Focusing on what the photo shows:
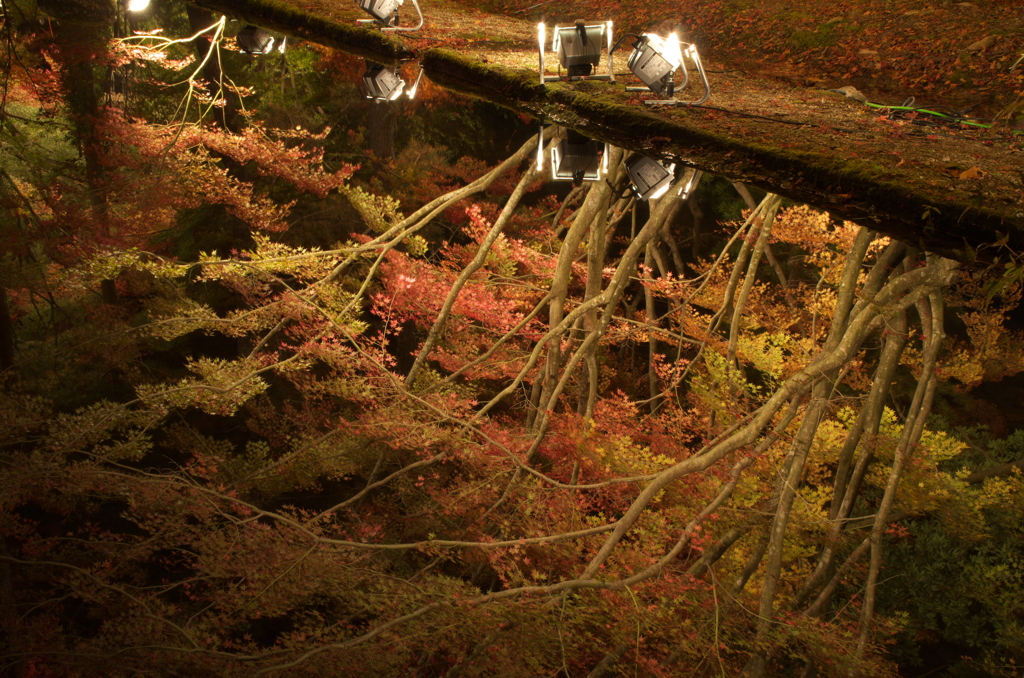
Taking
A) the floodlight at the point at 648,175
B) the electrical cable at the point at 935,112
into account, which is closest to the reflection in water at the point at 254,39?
the floodlight at the point at 648,175

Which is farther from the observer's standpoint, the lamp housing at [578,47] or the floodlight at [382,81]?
the floodlight at [382,81]

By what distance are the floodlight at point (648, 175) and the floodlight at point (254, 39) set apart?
320cm

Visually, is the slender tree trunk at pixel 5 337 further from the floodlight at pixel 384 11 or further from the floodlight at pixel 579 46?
the floodlight at pixel 579 46

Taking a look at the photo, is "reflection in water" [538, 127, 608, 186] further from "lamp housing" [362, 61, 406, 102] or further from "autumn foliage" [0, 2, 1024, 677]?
"lamp housing" [362, 61, 406, 102]

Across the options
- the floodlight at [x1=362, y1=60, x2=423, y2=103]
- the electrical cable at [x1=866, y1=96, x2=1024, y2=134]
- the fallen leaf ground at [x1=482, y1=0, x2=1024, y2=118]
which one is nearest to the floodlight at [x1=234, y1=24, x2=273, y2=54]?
the floodlight at [x1=362, y1=60, x2=423, y2=103]

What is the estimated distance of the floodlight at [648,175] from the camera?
2.58 m

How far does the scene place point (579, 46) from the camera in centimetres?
248

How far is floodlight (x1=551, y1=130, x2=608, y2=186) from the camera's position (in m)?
2.89

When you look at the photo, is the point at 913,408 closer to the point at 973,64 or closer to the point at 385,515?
the point at 973,64

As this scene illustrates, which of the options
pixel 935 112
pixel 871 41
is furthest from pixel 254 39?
pixel 935 112

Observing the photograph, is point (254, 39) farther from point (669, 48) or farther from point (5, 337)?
point (5, 337)

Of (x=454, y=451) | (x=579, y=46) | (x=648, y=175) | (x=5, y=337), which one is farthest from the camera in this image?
(x=5, y=337)

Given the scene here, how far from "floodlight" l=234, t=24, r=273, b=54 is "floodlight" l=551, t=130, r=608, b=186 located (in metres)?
2.69

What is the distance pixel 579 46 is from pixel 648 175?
0.64 metres
